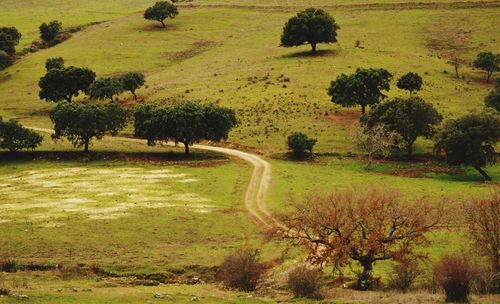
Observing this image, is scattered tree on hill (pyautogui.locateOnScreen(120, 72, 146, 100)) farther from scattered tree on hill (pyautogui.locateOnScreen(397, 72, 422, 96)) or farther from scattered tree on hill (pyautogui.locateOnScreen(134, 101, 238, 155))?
scattered tree on hill (pyautogui.locateOnScreen(397, 72, 422, 96))

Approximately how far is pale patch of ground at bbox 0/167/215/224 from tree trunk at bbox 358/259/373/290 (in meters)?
24.8

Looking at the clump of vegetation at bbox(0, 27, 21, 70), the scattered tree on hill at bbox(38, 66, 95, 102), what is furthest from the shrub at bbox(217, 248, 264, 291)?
the clump of vegetation at bbox(0, 27, 21, 70)

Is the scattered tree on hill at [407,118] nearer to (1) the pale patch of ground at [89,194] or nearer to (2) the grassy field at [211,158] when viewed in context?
(2) the grassy field at [211,158]

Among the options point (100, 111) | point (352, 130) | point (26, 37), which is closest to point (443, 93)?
point (352, 130)

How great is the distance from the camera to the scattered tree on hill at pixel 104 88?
440ft

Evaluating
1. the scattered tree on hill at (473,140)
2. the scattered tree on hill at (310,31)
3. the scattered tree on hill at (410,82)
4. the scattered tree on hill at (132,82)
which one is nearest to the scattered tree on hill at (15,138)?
the scattered tree on hill at (132,82)

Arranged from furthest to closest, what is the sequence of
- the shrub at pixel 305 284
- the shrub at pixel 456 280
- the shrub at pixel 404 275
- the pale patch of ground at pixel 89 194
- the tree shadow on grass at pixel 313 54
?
the tree shadow on grass at pixel 313 54 < the pale patch of ground at pixel 89 194 < the shrub at pixel 404 275 < the shrub at pixel 305 284 < the shrub at pixel 456 280

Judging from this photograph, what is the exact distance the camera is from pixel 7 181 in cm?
9562

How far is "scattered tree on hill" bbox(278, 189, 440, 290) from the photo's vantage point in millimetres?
57562

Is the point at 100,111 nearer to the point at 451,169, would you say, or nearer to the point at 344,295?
the point at 451,169

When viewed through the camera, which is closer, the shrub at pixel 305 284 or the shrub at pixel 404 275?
the shrub at pixel 305 284

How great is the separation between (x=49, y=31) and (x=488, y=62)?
115433 millimetres

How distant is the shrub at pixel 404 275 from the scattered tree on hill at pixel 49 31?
156 m

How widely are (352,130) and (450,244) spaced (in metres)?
45.8
